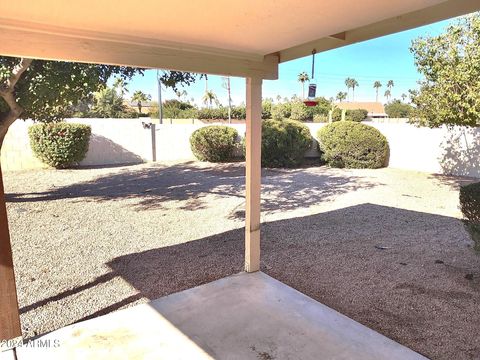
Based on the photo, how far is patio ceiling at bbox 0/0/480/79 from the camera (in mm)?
1832

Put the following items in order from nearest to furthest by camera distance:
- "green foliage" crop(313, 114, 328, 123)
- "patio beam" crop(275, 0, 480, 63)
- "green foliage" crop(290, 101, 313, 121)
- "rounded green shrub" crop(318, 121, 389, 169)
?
"patio beam" crop(275, 0, 480, 63)
"rounded green shrub" crop(318, 121, 389, 169)
"green foliage" crop(313, 114, 328, 123)
"green foliage" crop(290, 101, 313, 121)

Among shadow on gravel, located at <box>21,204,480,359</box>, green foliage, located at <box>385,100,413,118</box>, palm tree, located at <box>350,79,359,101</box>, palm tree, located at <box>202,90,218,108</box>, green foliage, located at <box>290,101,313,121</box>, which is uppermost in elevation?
palm tree, located at <box>350,79,359,101</box>

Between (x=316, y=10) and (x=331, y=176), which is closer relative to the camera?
(x=316, y=10)

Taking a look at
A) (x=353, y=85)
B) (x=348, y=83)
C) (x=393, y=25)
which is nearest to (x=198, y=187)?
(x=393, y=25)

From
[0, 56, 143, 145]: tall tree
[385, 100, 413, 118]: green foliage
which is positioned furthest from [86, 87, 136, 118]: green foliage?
[385, 100, 413, 118]: green foliage

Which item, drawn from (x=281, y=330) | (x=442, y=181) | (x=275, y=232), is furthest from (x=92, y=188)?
(x=442, y=181)

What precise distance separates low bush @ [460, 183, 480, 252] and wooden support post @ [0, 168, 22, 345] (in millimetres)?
3708

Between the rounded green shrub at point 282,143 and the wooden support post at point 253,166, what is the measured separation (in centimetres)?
869

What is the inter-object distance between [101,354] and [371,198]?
6.64 metres

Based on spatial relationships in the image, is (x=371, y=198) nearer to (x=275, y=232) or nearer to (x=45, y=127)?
(x=275, y=232)

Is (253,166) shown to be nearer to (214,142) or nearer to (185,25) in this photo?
(185,25)

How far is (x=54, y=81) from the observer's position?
5246 mm

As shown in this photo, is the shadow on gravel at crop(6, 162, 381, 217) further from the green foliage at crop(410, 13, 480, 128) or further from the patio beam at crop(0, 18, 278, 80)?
the patio beam at crop(0, 18, 278, 80)

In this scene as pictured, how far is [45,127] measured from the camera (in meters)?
10.5
